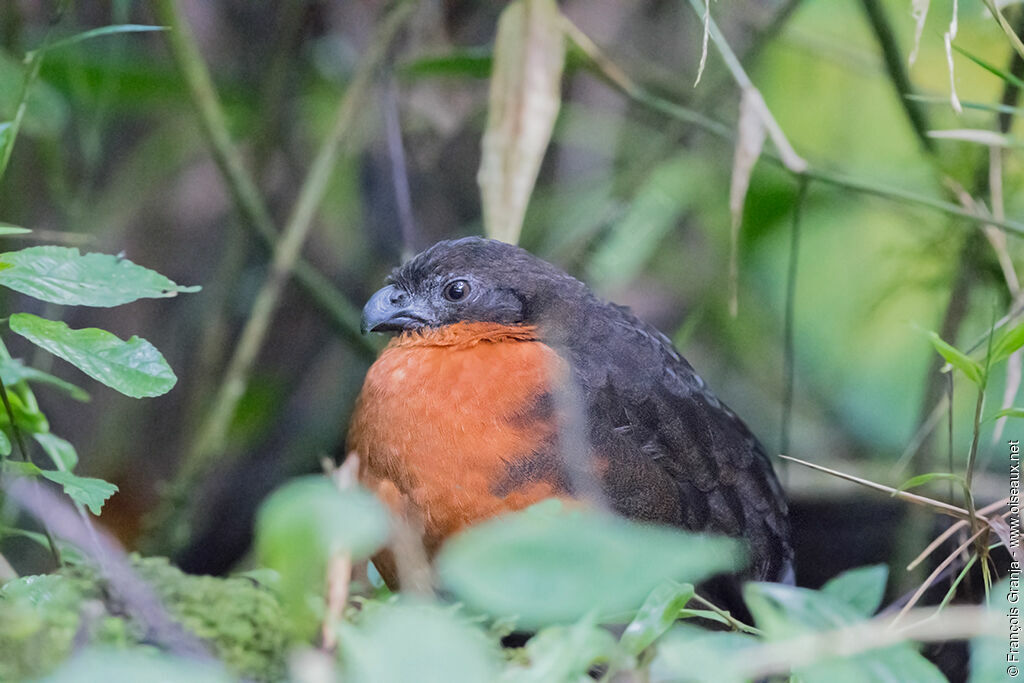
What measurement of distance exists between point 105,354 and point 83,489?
202 mm

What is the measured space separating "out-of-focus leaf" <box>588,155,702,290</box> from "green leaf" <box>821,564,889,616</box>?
1836mm

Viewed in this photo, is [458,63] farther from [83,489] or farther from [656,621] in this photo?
[656,621]

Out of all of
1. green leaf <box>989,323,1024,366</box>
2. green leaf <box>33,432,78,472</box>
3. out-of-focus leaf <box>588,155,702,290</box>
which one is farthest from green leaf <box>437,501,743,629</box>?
out-of-focus leaf <box>588,155,702,290</box>

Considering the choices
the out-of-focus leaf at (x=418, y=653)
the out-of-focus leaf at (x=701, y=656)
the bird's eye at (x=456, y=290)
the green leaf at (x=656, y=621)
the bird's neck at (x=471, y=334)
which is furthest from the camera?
the bird's eye at (x=456, y=290)

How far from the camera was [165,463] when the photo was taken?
4.62 m

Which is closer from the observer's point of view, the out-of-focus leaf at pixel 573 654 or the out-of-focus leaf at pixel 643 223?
the out-of-focus leaf at pixel 573 654

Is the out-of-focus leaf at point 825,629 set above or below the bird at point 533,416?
above

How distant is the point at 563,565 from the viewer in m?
0.72

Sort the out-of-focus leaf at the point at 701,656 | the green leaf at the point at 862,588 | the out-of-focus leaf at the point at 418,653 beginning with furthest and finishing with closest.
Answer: the green leaf at the point at 862,588 < the out-of-focus leaf at the point at 701,656 < the out-of-focus leaf at the point at 418,653

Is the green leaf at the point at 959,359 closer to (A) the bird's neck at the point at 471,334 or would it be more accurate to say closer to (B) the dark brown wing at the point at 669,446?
(B) the dark brown wing at the point at 669,446

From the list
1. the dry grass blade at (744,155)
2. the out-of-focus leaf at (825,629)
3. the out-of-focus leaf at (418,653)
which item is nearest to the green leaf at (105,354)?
the out-of-focus leaf at (418,653)

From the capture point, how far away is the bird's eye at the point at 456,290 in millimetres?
2502

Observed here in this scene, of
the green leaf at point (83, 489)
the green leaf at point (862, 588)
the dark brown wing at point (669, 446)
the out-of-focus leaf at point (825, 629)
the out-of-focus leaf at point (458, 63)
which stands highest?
the out-of-focus leaf at point (458, 63)

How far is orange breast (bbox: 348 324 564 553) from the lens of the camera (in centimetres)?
204
